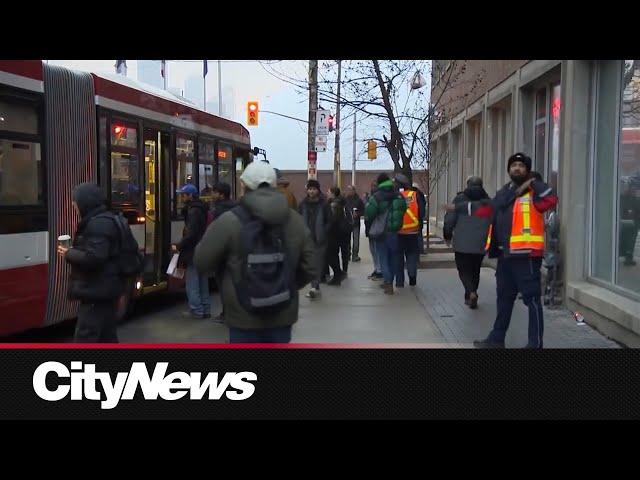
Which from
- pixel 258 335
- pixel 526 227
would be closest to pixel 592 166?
pixel 526 227

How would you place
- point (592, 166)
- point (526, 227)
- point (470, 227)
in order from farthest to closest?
point (470, 227) → point (592, 166) → point (526, 227)

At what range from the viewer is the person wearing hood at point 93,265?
18.8 ft

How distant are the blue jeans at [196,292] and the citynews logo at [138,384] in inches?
201

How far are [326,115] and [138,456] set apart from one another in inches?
435

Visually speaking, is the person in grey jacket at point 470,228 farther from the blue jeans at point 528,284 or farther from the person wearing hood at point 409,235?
the blue jeans at point 528,284

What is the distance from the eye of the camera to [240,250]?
15.2ft

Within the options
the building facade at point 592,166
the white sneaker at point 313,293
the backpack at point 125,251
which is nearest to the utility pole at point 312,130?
the white sneaker at point 313,293

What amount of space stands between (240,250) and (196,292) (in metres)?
5.56

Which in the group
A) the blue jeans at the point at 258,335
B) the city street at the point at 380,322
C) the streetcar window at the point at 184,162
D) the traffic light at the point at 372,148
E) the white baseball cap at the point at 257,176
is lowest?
the city street at the point at 380,322

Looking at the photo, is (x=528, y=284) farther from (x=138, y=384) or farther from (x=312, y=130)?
(x=312, y=130)

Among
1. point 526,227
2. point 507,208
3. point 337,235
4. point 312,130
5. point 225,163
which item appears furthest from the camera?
point 312,130

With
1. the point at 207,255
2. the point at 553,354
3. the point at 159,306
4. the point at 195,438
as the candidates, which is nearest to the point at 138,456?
the point at 195,438

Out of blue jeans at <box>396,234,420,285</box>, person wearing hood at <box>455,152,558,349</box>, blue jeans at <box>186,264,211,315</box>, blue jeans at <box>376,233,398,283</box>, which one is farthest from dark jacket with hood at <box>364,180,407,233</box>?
person wearing hood at <box>455,152,558,349</box>

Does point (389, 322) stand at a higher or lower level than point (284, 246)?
lower
